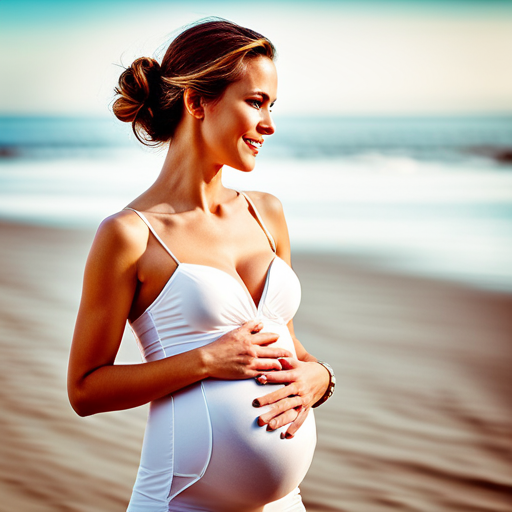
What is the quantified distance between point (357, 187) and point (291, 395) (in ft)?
41.0

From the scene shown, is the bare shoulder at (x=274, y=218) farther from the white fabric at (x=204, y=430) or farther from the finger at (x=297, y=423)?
the finger at (x=297, y=423)

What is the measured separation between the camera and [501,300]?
6266 mm

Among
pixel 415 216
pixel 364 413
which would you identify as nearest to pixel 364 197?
pixel 415 216

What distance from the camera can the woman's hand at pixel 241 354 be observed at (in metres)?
1.72

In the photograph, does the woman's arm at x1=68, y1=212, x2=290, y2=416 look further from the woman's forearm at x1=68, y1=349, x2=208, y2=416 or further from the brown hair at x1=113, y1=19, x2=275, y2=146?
the brown hair at x1=113, y1=19, x2=275, y2=146

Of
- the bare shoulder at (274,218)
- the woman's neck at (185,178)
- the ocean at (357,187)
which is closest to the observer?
the woman's neck at (185,178)

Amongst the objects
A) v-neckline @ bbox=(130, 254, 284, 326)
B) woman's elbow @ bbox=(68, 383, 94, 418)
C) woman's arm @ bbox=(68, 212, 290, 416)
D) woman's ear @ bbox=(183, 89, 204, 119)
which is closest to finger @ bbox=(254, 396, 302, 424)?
woman's arm @ bbox=(68, 212, 290, 416)

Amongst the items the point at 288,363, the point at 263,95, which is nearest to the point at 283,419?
the point at 288,363

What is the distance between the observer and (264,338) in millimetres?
1793

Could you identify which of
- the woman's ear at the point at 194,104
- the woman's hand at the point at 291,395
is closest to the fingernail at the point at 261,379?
the woman's hand at the point at 291,395

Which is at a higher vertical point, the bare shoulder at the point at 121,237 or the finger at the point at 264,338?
the bare shoulder at the point at 121,237

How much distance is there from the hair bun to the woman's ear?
0.36 feet

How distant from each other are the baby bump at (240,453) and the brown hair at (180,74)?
2.47ft

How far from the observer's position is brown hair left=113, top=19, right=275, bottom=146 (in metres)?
1.85
